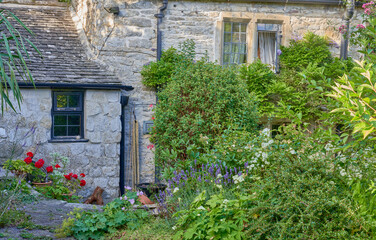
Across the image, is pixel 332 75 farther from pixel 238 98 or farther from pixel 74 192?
pixel 74 192

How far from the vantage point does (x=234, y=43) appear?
429 inches

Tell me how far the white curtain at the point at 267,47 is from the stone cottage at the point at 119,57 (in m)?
0.02

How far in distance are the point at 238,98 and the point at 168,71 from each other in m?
2.74

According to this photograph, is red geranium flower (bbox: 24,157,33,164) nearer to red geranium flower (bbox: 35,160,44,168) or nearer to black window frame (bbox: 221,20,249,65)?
red geranium flower (bbox: 35,160,44,168)

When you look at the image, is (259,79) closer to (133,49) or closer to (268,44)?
(268,44)

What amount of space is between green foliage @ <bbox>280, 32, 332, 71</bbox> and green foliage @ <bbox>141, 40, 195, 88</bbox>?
2261 millimetres

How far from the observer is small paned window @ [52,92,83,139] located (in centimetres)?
983

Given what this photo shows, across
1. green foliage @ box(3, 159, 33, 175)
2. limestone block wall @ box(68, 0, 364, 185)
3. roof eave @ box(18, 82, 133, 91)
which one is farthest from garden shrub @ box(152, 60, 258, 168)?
green foliage @ box(3, 159, 33, 175)

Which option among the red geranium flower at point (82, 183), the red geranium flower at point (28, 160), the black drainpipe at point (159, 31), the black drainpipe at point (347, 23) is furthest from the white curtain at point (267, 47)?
the red geranium flower at point (28, 160)

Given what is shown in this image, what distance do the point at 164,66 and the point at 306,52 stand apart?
3.34 metres

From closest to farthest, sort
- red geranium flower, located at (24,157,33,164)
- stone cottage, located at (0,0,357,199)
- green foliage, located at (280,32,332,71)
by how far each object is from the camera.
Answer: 1. red geranium flower, located at (24,157,33,164)
2. stone cottage, located at (0,0,357,199)
3. green foliage, located at (280,32,332,71)

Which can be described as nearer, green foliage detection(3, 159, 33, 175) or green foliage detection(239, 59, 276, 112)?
green foliage detection(3, 159, 33, 175)

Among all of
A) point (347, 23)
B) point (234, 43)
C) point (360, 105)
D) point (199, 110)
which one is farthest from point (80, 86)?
point (360, 105)

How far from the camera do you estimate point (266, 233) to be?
4426 mm
